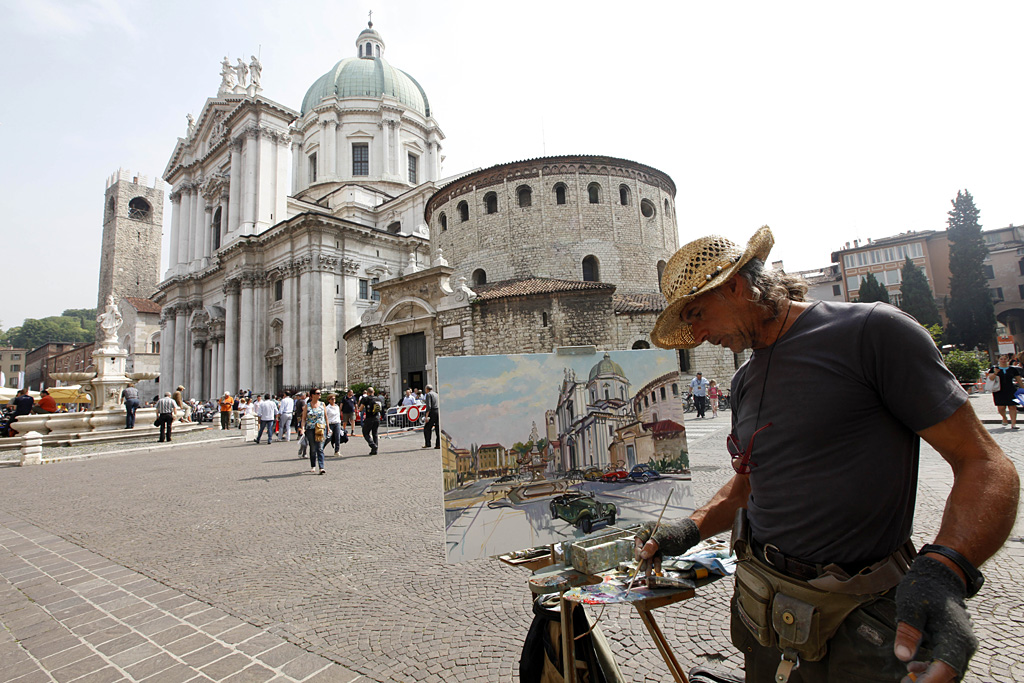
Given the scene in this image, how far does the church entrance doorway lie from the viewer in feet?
74.1

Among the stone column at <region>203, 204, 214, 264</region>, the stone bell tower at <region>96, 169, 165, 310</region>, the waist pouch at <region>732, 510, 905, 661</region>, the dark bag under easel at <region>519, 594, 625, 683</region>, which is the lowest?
the dark bag under easel at <region>519, 594, 625, 683</region>

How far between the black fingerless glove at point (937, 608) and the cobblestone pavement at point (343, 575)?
133 centimetres

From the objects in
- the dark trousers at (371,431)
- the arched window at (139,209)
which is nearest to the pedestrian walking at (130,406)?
the dark trousers at (371,431)

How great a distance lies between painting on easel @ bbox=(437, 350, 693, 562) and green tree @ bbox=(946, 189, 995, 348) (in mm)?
46628

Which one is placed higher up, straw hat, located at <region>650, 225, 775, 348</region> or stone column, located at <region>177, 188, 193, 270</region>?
stone column, located at <region>177, 188, 193, 270</region>

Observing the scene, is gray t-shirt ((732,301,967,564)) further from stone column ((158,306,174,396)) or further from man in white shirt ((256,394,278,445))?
stone column ((158,306,174,396))

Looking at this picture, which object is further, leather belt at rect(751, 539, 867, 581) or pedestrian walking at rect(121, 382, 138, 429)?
pedestrian walking at rect(121, 382, 138, 429)

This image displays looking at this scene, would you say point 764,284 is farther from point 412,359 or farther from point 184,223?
point 184,223

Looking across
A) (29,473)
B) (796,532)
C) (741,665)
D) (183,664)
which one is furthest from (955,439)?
(29,473)

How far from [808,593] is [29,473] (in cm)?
1418

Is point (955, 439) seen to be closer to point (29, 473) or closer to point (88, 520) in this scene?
point (88, 520)

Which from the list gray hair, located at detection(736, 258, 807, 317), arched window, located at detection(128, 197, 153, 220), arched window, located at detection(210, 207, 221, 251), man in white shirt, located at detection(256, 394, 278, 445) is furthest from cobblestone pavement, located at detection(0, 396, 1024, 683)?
arched window, located at detection(128, 197, 153, 220)

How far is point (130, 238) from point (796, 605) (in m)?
71.7

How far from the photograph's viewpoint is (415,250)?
36.4 meters
